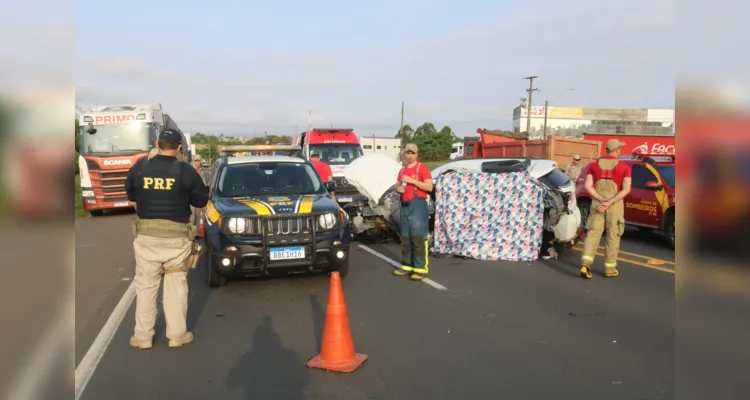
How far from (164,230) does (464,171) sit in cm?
610

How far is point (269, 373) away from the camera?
14.3 feet

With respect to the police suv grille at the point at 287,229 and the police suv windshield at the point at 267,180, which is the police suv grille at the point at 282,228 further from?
the police suv windshield at the point at 267,180

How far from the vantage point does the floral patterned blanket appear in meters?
9.09

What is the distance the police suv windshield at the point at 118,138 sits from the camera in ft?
57.1

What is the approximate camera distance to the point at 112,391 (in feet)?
13.3

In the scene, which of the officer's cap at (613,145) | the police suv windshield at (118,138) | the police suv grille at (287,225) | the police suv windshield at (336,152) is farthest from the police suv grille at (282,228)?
the police suv windshield at (118,138)

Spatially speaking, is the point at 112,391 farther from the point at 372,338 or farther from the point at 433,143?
the point at 433,143

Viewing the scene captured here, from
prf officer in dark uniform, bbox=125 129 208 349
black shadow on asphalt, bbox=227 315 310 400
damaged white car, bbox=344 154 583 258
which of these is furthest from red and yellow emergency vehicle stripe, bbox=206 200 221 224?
damaged white car, bbox=344 154 583 258

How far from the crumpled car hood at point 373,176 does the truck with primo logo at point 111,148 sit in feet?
26.9
